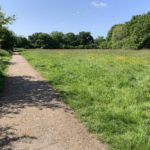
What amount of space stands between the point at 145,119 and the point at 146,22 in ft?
278

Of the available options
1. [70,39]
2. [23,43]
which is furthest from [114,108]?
[70,39]

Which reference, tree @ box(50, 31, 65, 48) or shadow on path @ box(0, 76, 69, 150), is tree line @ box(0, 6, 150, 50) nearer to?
tree @ box(50, 31, 65, 48)

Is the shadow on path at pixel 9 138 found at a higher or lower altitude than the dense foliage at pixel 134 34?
lower

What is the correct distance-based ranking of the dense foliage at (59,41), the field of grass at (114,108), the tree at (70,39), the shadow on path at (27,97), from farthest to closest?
the tree at (70,39)
the dense foliage at (59,41)
the shadow on path at (27,97)
the field of grass at (114,108)

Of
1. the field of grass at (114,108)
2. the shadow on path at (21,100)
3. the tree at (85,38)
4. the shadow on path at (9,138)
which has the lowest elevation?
the shadow on path at (9,138)

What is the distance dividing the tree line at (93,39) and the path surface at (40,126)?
5186 cm

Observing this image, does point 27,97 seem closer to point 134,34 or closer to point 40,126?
point 40,126

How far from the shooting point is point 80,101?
33.1 ft

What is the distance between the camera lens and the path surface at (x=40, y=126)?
6.48 meters

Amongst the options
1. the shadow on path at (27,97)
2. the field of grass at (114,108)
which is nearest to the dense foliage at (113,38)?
the field of grass at (114,108)

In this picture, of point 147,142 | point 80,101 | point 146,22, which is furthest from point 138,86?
point 146,22

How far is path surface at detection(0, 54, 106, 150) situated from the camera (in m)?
6.48

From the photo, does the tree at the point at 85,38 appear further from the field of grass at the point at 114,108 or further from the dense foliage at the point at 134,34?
the field of grass at the point at 114,108

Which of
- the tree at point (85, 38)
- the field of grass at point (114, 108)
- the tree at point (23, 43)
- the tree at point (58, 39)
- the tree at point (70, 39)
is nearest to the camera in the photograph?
the field of grass at point (114, 108)
